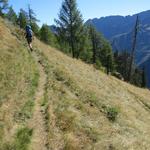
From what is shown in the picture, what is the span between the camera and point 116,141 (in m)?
15.6

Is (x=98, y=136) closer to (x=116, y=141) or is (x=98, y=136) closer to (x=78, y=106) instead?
(x=116, y=141)

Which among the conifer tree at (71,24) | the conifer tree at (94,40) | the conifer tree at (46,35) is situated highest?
the conifer tree at (71,24)

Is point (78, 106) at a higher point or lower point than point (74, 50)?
higher

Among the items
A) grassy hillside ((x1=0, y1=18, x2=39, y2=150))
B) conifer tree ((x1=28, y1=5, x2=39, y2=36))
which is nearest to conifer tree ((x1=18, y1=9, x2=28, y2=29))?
conifer tree ((x1=28, y1=5, x2=39, y2=36))

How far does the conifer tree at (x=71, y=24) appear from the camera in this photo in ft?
191

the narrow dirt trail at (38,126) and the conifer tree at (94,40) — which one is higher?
the narrow dirt trail at (38,126)

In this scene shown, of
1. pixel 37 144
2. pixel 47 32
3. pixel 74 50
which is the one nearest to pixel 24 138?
pixel 37 144

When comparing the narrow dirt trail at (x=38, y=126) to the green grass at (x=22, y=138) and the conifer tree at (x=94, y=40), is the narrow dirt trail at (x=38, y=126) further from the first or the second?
the conifer tree at (x=94, y=40)

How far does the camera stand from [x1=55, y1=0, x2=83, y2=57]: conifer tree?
191 feet

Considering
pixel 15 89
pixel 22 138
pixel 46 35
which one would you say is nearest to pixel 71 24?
pixel 46 35

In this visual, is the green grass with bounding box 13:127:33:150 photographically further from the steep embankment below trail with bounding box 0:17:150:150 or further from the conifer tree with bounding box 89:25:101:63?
the conifer tree with bounding box 89:25:101:63

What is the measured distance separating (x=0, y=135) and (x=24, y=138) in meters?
0.95

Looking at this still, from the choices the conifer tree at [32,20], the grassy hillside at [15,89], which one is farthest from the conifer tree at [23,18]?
the grassy hillside at [15,89]

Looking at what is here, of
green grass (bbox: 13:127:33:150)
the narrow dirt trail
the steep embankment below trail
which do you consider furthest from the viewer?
the steep embankment below trail
